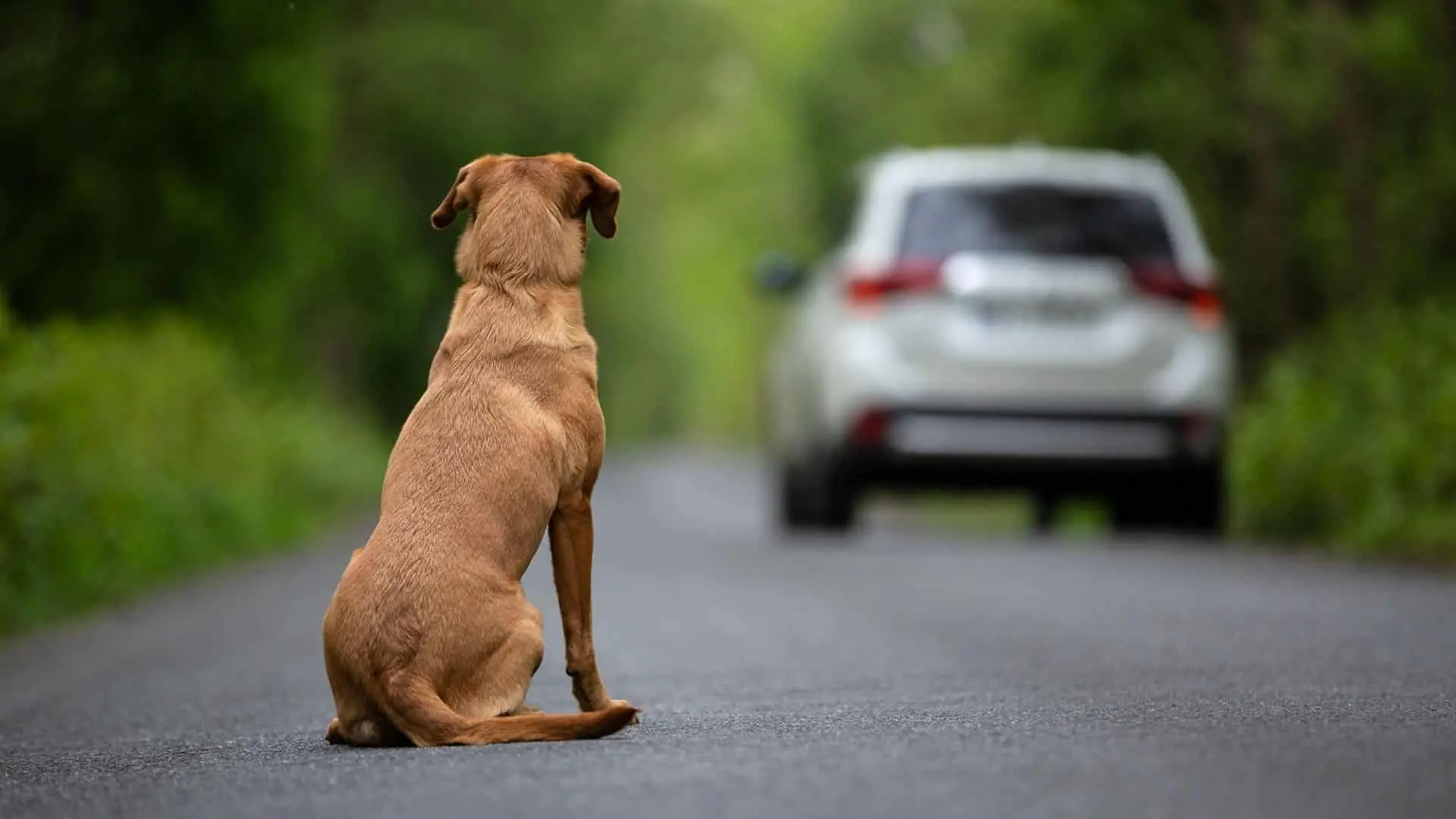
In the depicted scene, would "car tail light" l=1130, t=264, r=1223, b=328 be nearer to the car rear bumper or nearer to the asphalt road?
the car rear bumper

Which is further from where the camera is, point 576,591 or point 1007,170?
point 1007,170

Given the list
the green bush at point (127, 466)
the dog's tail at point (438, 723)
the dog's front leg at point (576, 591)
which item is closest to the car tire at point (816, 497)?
the green bush at point (127, 466)

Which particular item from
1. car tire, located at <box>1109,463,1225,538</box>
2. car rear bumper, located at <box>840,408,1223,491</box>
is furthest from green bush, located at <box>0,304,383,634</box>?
car tire, located at <box>1109,463,1225,538</box>

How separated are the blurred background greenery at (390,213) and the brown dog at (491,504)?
5.05m

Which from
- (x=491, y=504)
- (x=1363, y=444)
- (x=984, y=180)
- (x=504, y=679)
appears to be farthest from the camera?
(x=1363, y=444)

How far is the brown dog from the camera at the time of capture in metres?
5.53

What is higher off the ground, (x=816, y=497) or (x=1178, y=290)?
(x=1178, y=290)

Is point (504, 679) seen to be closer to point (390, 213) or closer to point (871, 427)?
point (871, 427)

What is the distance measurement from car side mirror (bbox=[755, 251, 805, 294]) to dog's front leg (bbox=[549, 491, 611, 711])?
30.8 feet

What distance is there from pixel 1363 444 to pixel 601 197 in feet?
27.2

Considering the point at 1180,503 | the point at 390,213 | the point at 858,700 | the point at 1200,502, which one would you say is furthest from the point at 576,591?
the point at 390,213

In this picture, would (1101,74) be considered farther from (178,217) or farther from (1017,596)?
(1017,596)

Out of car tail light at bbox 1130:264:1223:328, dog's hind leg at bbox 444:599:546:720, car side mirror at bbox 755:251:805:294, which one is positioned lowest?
dog's hind leg at bbox 444:599:546:720

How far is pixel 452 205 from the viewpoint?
6520 mm
